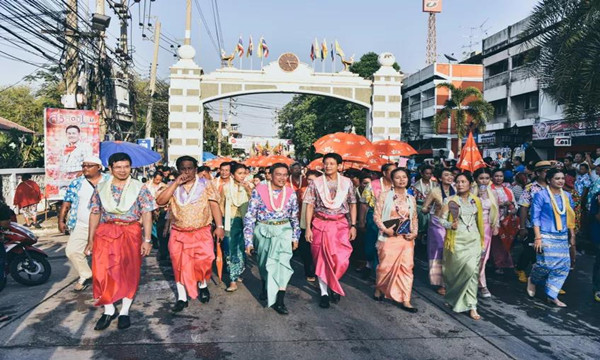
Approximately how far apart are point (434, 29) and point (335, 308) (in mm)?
51082

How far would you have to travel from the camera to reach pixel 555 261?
564 centimetres

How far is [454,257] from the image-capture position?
5.40 meters

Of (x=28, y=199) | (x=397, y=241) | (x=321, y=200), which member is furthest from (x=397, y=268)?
(x=28, y=199)

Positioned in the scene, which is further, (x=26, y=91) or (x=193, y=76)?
(x=26, y=91)

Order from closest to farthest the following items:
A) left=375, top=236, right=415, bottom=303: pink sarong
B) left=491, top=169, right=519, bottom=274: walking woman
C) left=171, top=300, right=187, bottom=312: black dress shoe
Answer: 1. left=171, top=300, right=187, bottom=312: black dress shoe
2. left=375, top=236, right=415, bottom=303: pink sarong
3. left=491, top=169, right=519, bottom=274: walking woman

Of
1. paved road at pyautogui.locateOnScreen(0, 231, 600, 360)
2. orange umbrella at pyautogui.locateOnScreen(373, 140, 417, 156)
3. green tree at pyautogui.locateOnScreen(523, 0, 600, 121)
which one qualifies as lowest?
paved road at pyautogui.locateOnScreen(0, 231, 600, 360)

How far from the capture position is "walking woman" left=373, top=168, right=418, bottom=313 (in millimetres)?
5426

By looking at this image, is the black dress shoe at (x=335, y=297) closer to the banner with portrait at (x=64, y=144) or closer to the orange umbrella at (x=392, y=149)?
the orange umbrella at (x=392, y=149)

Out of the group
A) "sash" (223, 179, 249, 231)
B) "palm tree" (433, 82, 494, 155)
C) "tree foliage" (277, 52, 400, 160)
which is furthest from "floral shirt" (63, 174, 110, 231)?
"tree foliage" (277, 52, 400, 160)

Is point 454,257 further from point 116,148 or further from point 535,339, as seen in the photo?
point 116,148

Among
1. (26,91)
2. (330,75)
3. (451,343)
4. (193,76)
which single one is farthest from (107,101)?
(26,91)

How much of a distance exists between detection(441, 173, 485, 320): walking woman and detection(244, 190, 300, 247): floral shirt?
1744mm

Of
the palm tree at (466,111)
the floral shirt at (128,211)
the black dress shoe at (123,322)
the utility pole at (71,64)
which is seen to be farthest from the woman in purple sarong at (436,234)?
the palm tree at (466,111)

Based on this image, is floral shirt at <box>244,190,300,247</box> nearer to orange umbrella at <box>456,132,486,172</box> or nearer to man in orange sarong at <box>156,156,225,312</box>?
man in orange sarong at <box>156,156,225,312</box>
